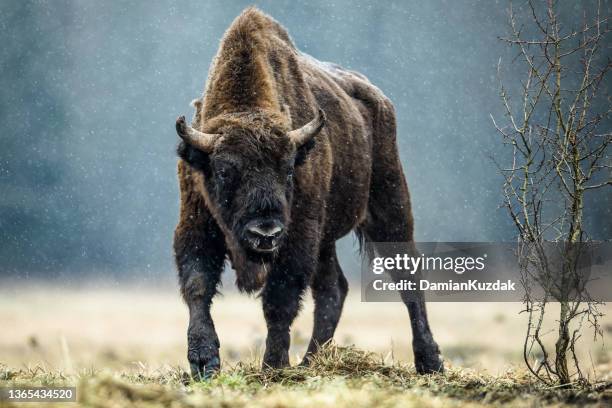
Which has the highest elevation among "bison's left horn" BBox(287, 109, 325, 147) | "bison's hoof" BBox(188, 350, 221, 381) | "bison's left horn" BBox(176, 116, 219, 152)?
"bison's left horn" BBox(287, 109, 325, 147)

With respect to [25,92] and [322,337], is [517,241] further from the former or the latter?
[25,92]

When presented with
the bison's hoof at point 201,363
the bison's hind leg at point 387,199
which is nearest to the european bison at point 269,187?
the bison's hoof at point 201,363

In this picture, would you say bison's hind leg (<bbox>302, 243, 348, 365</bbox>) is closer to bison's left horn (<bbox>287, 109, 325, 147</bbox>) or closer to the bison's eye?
bison's left horn (<bbox>287, 109, 325, 147</bbox>)

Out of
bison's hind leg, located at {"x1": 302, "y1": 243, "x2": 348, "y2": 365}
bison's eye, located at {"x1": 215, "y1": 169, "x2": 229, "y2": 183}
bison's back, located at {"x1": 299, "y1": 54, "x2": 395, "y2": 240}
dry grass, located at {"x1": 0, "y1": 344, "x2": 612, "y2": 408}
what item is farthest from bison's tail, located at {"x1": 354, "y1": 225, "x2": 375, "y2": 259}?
bison's eye, located at {"x1": 215, "y1": 169, "x2": 229, "y2": 183}

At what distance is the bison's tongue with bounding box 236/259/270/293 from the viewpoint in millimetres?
5586

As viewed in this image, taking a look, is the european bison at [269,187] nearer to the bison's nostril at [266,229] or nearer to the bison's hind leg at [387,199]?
the bison's nostril at [266,229]

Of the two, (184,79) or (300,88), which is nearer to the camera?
(300,88)

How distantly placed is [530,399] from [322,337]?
11.5 feet

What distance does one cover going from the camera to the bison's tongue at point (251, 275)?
5.59 metres

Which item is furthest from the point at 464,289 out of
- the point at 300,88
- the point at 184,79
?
the point at 184,79

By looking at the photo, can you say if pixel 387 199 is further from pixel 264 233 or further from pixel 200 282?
pixel 264 233

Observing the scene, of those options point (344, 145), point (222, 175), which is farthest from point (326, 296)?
point (222, 175)

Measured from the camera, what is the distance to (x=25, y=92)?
2630 centimetres

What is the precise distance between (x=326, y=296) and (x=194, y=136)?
2.51 metres
